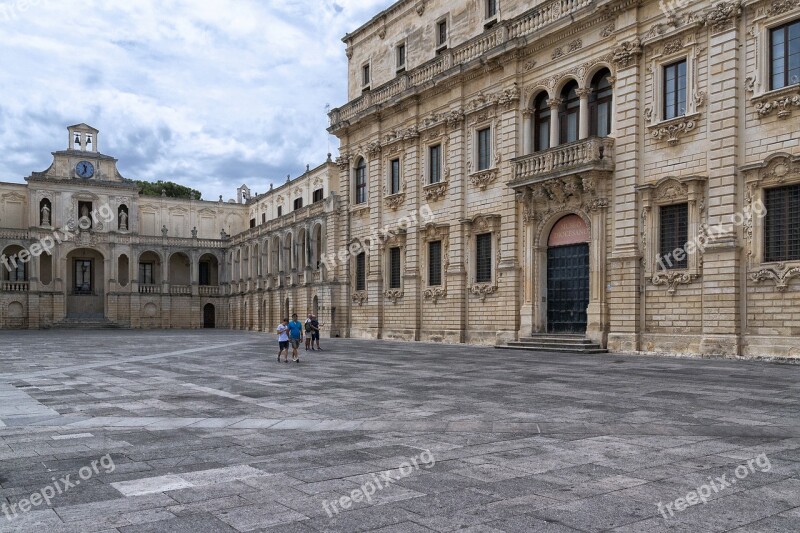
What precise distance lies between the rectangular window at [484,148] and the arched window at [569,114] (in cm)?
379

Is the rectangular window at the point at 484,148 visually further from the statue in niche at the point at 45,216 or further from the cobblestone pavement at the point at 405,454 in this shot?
the statue in niche at the point at 45,216

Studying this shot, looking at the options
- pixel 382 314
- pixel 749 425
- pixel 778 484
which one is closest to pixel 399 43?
pixel 382 314

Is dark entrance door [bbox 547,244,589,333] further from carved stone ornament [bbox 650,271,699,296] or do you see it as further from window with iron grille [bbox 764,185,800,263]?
window with iron grille [bbox 764,185,800,263]

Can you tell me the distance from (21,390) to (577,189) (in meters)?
19.2

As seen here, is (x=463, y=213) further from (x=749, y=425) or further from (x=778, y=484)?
(x=778, y=484)

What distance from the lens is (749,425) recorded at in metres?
9.30

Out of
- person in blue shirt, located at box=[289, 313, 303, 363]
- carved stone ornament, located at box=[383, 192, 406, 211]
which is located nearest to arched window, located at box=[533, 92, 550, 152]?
carved stone ornament, located at box=[383, 192, 406, 211]

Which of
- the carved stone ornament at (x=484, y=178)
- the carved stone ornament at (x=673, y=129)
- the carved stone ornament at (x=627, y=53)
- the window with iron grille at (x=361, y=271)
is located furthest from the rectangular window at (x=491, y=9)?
the window with iron grille at (x=361, y=271)

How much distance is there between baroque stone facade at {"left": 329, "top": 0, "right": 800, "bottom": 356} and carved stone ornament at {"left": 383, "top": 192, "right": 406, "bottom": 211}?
0.27 ft

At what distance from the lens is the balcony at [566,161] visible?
2444 cm

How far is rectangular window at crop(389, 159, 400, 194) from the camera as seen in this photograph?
121 feet

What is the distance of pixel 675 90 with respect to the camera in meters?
22.9

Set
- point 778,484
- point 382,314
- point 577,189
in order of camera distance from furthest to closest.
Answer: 1. point 382,314
2. point 577,189
3. point 778,484

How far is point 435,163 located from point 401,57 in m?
8.20
